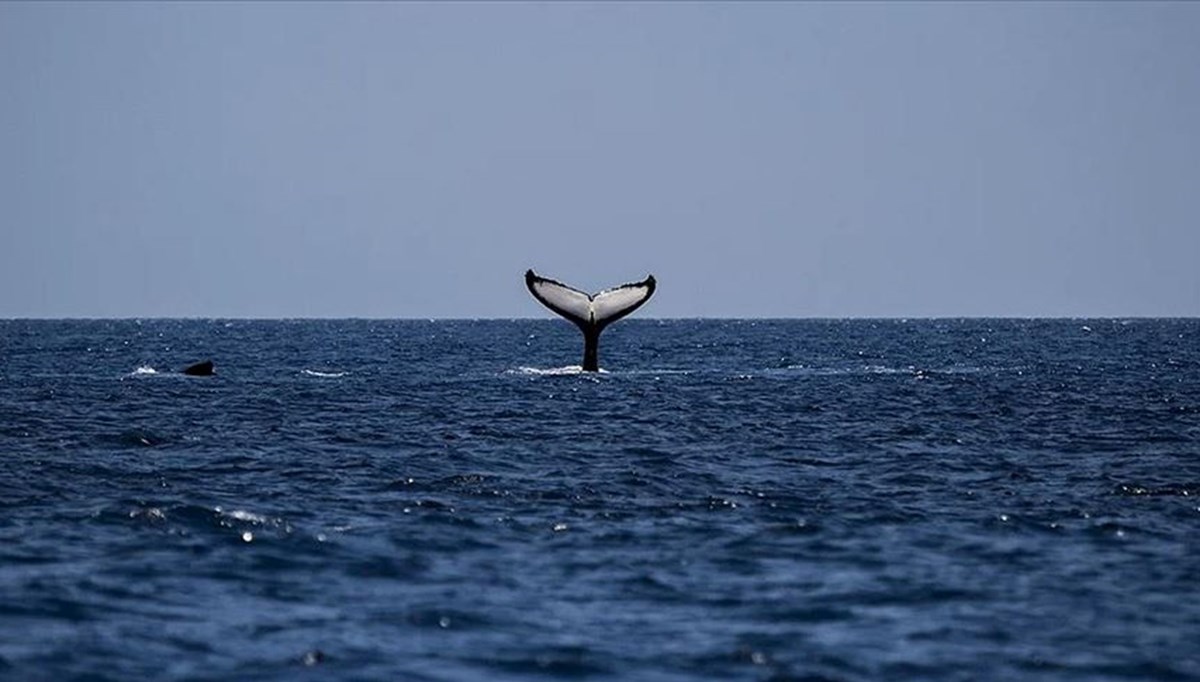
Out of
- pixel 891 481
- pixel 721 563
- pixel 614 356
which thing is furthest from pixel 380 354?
pixel 721 563

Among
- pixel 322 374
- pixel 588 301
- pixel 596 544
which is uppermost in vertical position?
pixel 588 301

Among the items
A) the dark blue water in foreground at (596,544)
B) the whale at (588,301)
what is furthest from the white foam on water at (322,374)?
the dark blue water in foreground at (596,544)

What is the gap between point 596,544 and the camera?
17.3m

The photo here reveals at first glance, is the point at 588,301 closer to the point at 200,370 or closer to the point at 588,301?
the point at 588,301

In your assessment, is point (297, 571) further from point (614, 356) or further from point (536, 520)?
point (614, 356)

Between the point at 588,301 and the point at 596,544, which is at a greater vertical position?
the point at 588,301

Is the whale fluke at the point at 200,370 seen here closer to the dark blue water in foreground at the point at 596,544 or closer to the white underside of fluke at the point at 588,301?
the white underside of fluke at the point at 588,301

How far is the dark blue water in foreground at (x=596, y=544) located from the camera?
1268 cm

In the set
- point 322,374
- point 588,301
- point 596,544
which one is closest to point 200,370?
point 322,374

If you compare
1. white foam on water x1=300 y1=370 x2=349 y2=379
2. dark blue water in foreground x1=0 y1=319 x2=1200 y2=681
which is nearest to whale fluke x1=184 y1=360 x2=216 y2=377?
white foam on water x1=300 y1=370 x2=349 y2=379

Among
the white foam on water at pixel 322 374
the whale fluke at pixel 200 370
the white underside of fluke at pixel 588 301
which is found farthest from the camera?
the white foam on water at pixel 322 374

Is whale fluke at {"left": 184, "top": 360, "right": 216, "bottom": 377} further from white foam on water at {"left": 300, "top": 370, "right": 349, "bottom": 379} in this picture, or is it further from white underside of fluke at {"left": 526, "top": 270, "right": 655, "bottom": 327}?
white underside of fluke at {"left": 526, "top": 270, "right": 655, "bottom": 327}

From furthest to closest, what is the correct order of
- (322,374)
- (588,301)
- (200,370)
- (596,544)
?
(322,374), (200,370), (588,301), (596,544)

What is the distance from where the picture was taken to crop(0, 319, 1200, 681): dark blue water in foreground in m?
12.7
